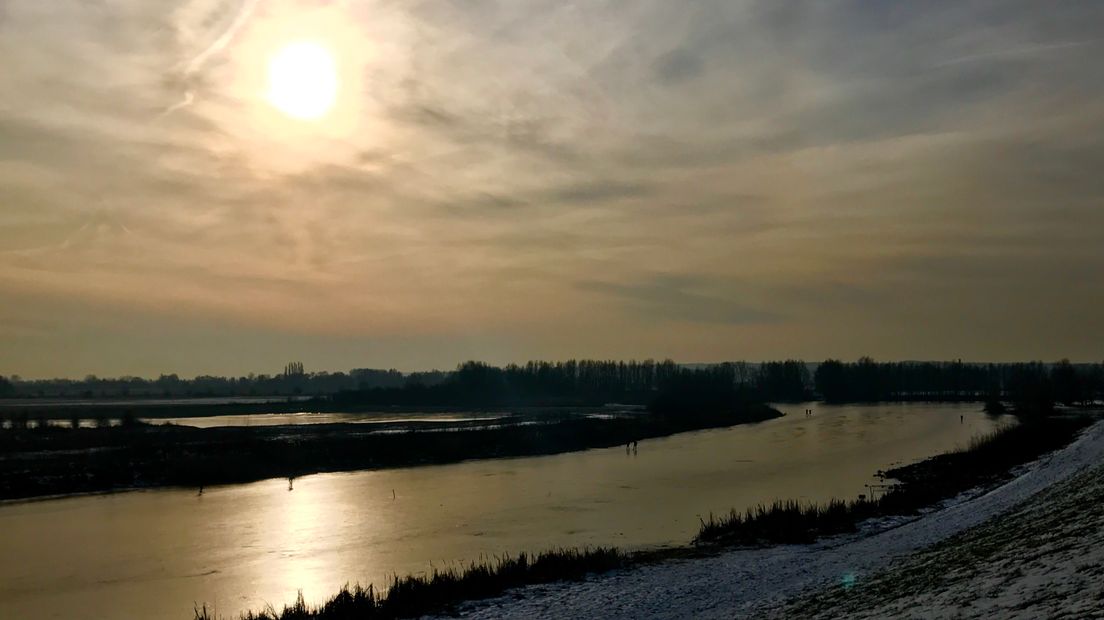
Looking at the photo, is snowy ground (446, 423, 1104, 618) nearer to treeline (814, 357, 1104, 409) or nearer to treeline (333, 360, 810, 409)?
treeline (333, 360, 810, 409)

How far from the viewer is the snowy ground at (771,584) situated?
13219 millimetres

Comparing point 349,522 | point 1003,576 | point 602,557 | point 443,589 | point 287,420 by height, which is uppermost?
point 1003,576

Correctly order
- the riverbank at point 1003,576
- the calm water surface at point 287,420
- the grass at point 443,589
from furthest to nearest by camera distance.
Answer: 1. the calm water surface at point 287,420
2. the grass at point 443,589
3. the riverbank at point 1003,576

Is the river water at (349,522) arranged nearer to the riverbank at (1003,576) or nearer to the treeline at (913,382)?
the riverbank at (1003,576)

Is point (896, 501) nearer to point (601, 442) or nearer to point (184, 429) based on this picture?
point (601, 442)

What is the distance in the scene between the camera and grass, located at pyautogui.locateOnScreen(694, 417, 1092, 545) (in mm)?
24625

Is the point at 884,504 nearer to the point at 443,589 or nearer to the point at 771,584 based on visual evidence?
the point at 771,584

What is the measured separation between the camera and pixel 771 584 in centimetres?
1744

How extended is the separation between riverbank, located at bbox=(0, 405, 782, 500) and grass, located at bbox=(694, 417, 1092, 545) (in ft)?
94.2

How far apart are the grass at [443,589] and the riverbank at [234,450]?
29337 mm

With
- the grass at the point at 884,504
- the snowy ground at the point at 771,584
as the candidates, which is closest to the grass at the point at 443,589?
the snowy ground at the point at 771,584

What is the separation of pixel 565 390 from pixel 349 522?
146664 millimetres

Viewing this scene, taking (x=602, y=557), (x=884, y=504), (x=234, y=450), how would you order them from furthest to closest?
(x=234, y=450) → (x=884, y=504) → (x=602, y=557)

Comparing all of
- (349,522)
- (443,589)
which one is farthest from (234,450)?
(443,589)
